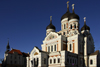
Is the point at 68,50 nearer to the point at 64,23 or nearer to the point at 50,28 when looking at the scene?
the point at 64,23

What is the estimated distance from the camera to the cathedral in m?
31.8

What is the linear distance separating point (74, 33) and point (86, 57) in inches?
294

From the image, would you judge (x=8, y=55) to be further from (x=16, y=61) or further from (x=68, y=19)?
(x=68, y=19)

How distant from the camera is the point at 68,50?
3600 centimetres

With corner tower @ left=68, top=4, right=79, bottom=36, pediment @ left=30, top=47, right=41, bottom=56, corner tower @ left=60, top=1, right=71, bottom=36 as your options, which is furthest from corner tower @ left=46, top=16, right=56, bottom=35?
pediment @ left=30, top=47, right=41, bottom=56

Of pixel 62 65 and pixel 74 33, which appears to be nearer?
pixel 62 65

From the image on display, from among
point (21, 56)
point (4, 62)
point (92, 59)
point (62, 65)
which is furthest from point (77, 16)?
point (4, 62)

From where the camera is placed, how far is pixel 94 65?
32.9 meters

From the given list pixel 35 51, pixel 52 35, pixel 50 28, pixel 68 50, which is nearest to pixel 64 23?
pixel 52 35

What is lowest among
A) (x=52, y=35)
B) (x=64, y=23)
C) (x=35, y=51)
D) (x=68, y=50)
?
(x=35, y=51)

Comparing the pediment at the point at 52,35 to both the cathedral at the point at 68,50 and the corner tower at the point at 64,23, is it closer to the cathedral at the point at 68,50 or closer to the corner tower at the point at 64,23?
the cathedral at the point at 68,50

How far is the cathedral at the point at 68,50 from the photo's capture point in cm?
3177

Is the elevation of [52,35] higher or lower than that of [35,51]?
higher

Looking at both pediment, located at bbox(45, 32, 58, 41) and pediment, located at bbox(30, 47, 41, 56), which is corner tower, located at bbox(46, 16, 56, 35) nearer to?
pediment, located at bbox(45, 32, 58, 41)
